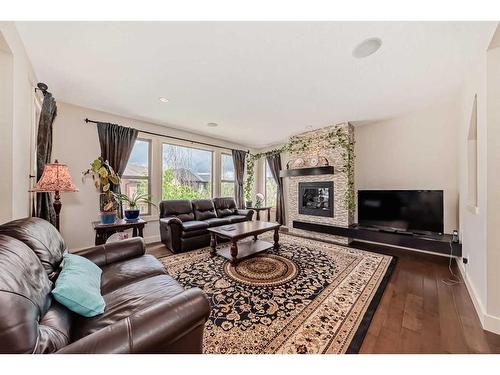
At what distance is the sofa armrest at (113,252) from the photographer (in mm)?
1746

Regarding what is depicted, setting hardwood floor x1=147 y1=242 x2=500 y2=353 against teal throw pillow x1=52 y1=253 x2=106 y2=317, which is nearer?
teal throw pillow x1=52 y1=253 x2=106 y2=317

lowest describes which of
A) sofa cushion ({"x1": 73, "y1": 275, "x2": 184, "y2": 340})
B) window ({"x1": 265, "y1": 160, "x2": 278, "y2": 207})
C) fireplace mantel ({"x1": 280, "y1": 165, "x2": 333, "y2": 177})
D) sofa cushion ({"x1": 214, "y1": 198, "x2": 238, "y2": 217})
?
sofa cushion ({"x1": 73, "y1": 275, "x2": 184, "y2": 340})

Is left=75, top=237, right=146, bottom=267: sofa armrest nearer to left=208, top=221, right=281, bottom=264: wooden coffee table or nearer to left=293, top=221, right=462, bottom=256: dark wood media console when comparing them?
left=208, top=221, right=281, bottom=264: wooden coffee table

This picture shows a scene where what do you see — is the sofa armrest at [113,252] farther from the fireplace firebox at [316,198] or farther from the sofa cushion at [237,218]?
the fireplace firebox at [316,198]

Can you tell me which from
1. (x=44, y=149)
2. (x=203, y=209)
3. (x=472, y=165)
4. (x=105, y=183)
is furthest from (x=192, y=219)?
(x=472, y=165)

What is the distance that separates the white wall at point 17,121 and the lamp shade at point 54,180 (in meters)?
0.14

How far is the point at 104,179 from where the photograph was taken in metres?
3.15

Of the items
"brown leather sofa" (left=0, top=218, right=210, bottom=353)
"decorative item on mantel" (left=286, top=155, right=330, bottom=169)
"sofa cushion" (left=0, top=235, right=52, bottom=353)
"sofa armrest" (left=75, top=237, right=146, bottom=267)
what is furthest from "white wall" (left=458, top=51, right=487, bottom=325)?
"sofa armrest" (left=75, top=237, right=146, bottom=267)

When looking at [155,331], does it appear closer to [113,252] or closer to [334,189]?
[113,252]

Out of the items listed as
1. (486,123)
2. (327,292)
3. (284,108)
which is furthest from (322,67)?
(327,292)

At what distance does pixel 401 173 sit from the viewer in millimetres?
3596

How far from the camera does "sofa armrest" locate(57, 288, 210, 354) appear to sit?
0.77m

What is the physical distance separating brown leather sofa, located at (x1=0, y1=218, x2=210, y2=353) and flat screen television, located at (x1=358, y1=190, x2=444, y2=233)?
3524 mm
